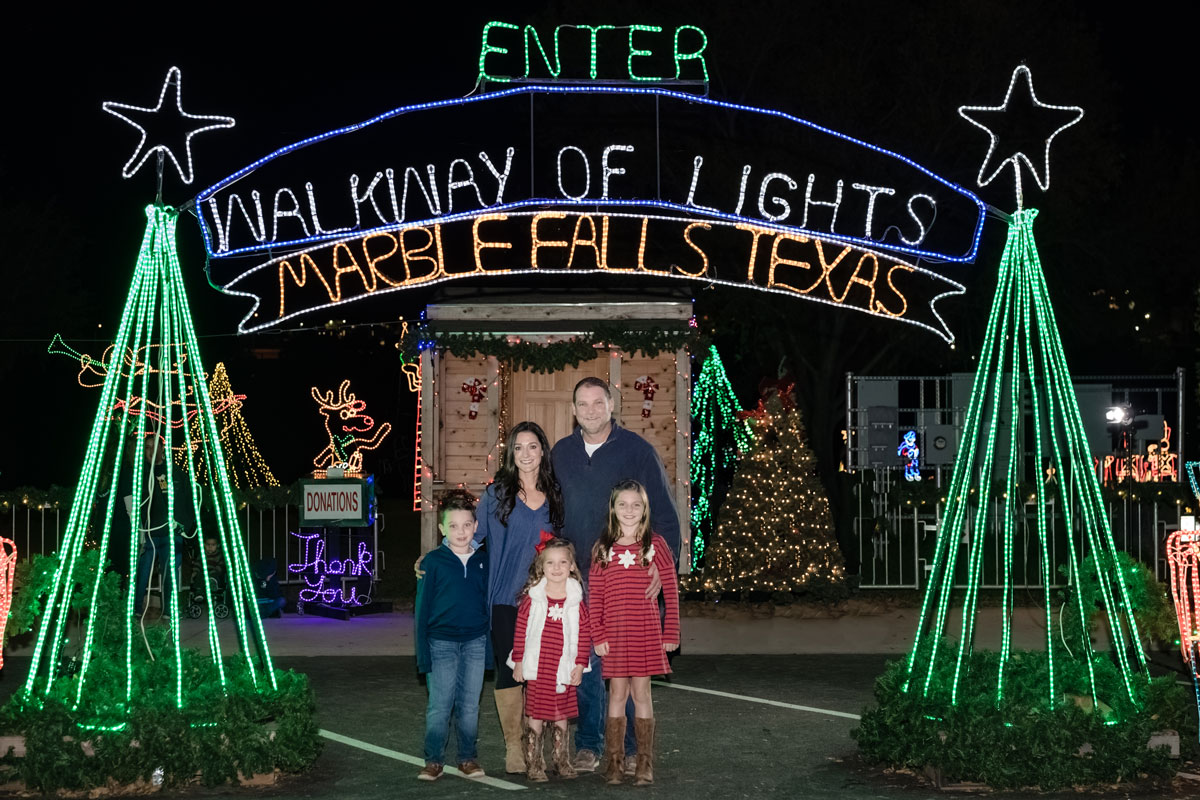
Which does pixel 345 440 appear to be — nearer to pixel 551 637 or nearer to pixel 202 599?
pixel 202 599

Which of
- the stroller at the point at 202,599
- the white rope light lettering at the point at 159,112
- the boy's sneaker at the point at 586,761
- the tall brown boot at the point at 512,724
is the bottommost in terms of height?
the boy's sneaker at the point at 586,761

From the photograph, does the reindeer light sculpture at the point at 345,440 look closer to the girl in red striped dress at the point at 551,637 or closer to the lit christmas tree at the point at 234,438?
the lit christmas tree at the point at 234,438

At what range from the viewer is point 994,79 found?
21562mm

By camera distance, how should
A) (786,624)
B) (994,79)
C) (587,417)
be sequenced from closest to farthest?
(587,417)
(786,624)
(994,79)

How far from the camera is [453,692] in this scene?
7141 millimetres

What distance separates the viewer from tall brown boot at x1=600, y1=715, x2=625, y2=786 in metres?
6.93

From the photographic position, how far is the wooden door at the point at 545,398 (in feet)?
54.8

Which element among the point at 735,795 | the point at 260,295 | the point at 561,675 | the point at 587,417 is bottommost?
the point at 735,795

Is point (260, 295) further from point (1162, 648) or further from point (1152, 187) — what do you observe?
point (1152, 187)

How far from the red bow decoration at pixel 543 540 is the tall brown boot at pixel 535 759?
0.82 m

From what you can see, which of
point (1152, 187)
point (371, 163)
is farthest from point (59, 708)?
point (1152, 187)

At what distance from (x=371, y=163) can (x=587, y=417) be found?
21983 millimetres

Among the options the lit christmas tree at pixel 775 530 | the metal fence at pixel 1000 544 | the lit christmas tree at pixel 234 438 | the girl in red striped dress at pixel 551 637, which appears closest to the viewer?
the girl in red striped dress at pixel 551 637

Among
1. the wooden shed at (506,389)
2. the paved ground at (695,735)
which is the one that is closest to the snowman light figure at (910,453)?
the wooden shed at (506,389)
